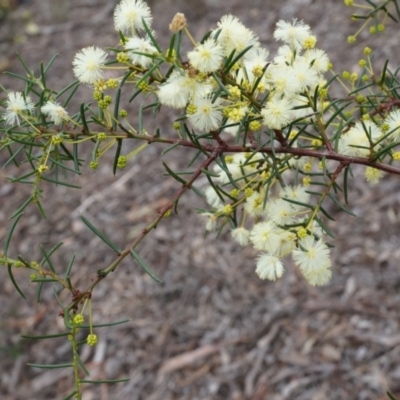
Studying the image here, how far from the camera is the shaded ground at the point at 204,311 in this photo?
2322mm

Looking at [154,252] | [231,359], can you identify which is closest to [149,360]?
[231,359]

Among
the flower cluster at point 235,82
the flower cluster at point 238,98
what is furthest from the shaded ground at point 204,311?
the flower cluster at point 235,82

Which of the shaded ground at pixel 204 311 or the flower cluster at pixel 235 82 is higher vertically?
the shaded ground at pixel 204 311

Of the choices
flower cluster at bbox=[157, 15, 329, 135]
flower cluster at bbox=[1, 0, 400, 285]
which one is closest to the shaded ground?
flower cluster at bbox=[1, 0, 400, 285]

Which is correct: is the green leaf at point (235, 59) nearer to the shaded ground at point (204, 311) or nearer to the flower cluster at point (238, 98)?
the flower cluster at point (238, 98)

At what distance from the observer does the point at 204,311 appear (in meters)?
2.65

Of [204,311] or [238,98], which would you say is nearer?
[238,98]

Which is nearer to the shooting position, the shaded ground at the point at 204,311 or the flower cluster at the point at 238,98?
the flower cluster at the point at 238,98

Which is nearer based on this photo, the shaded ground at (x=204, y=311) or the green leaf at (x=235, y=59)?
the green leaf at (x=235, y=59)

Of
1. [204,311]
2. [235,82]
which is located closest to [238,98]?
[235,82]

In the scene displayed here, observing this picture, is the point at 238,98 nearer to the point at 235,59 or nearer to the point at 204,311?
Result: the point at 235,59

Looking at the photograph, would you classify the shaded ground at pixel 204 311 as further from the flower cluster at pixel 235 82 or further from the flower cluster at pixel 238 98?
the flower cluster at pixel 235 82

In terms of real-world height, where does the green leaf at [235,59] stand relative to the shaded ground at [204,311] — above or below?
below

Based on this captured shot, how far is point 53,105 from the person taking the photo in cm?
84
